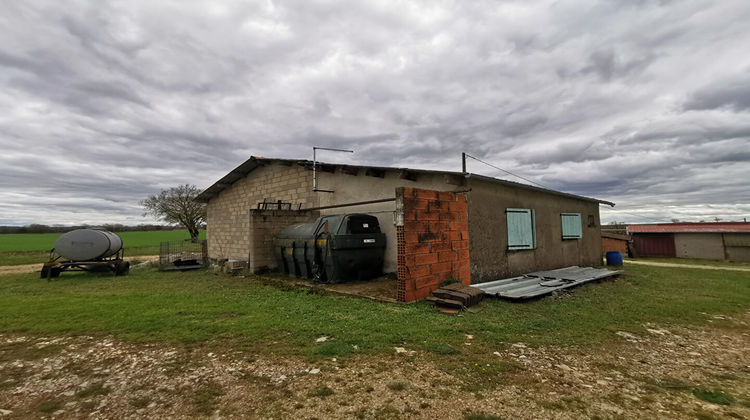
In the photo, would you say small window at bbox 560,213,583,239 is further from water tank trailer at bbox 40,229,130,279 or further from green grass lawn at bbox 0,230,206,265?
green grass lawn at bbox 0,230,206,265

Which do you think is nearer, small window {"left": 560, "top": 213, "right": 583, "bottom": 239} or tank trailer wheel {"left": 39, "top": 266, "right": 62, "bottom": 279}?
tank trailer wheel {"left": 39, "top": 266, "right": 62, "bottom": 279}

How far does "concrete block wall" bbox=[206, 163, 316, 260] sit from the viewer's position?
42.7 ft

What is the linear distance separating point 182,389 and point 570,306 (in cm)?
672

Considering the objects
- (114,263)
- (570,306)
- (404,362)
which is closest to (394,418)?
(404,362)

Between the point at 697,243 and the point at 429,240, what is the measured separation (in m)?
24.8

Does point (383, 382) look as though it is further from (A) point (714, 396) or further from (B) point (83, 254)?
(B) point (83, 254)

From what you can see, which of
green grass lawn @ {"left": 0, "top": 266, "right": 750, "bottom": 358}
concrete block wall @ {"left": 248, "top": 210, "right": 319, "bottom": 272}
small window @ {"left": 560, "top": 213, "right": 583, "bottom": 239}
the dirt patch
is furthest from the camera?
small window @ {"left": 560, "top": 213, "right": 583, "bottom": 239}

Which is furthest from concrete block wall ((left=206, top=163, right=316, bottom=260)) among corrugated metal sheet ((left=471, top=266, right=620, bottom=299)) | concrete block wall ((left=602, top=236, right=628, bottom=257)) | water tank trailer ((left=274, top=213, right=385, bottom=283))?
concrete block wall ((left=602, top=236, right=628, bottom=257))

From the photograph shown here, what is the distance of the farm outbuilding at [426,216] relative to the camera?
22.8 feet

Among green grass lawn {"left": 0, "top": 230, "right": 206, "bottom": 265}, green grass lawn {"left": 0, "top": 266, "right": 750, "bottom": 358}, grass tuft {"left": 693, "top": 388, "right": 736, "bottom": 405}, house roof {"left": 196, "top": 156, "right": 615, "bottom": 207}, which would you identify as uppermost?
house roof {"left": 196, "top": 156, "right": 615, "bottom": 207}

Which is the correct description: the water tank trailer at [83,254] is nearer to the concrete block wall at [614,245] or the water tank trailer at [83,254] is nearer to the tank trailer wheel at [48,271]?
the tank trailer wheel at [48,271]

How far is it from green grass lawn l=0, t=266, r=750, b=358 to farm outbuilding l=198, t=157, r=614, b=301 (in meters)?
1.41

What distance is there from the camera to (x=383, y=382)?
3209mm

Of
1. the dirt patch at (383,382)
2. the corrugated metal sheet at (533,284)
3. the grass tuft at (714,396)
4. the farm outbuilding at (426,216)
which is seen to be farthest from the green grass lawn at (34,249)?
the grass tuft at (714,396)
